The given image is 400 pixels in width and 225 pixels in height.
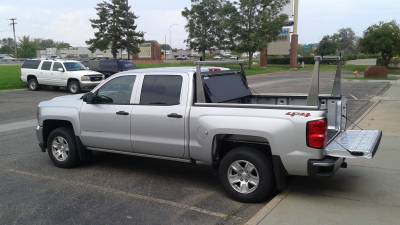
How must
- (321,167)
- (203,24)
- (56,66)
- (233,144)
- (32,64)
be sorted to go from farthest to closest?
1. (203,24)
2. (32,64)
3. (56,66)
4. (233,144)
5. (321,167)

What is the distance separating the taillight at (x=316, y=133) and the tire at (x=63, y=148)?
397cm

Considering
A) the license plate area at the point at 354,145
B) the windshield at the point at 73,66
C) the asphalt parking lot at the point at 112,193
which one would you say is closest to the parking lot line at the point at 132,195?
the asphalt parking lot at the point at 112,193

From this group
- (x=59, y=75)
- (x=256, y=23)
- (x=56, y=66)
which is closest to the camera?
(x=59, y=75)

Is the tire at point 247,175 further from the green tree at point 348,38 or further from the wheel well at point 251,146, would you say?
the green tree at point 348,38

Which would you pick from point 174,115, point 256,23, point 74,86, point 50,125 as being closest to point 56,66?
point 74,86

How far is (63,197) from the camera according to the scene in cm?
594

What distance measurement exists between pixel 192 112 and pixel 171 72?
0.81m

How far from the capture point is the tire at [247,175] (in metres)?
5.53

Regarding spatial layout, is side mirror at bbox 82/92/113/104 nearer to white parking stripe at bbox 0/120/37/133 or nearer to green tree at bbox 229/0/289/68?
white parking stripe at bbox 0/120/37/133

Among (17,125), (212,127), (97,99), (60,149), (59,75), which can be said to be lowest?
(17,125)

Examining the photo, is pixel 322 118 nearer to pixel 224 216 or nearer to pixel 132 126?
pixel 224 216

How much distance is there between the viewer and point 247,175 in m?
5.68

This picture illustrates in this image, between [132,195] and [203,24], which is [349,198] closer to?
[132,195]

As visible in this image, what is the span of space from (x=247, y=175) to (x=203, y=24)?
56043 millimetres
